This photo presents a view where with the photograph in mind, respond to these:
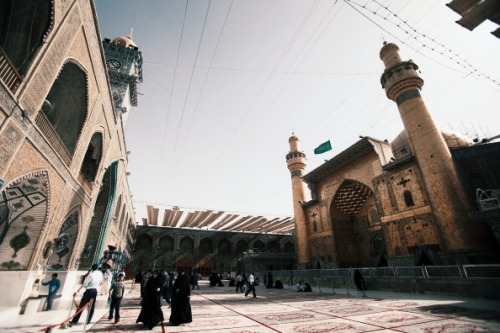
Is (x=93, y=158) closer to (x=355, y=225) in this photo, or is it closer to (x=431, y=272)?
(x=431, y=272)

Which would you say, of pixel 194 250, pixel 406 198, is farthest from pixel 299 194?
pixel 194 250

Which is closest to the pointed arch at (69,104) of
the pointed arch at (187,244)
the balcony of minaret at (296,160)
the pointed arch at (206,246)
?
the balcony of minaret at (296,160)

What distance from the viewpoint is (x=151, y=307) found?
180 inches

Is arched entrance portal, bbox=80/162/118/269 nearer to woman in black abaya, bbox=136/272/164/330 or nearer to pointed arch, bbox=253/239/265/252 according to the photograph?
woman in black abaya, bbox=136/272/164/330

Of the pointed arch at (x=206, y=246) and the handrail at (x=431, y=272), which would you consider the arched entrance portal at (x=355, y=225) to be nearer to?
the handrail at (x=431, y=272)

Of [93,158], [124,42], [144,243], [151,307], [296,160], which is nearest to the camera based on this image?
[151,307]

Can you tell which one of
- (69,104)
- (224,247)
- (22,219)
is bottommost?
(22,219)

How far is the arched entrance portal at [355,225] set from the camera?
56.7ft

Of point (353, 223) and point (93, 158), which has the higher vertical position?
point (93, 158)

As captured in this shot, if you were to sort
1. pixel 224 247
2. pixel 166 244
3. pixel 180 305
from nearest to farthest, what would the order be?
pixel 180 305 < pixel 166 244 < pixel 224 247

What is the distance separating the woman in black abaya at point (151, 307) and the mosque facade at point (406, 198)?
36.2 ft

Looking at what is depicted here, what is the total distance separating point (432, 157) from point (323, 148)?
6610mm

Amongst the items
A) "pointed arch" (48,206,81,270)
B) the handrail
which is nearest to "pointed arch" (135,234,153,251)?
"pointed arch" (48,206,81,270)

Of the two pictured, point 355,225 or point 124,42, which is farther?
point 355,225
